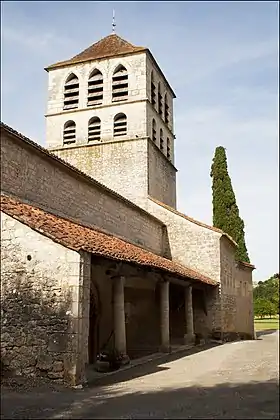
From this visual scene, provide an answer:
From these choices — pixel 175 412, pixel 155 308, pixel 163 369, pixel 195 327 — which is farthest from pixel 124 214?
pixel 175 412

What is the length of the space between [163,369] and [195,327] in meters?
9.14

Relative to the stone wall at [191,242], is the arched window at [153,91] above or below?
above

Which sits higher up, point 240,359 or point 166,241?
point 166,241

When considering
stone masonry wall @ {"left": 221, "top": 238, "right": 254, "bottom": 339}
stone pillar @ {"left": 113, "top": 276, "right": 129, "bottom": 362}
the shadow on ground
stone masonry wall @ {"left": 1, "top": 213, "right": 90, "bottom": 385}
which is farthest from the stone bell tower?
the shadow on ground

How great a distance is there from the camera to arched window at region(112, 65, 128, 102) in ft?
74.9

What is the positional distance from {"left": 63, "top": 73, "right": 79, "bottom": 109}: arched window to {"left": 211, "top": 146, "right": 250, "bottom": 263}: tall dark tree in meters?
8.53

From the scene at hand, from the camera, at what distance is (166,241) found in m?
21.0

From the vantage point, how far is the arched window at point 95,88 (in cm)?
2303

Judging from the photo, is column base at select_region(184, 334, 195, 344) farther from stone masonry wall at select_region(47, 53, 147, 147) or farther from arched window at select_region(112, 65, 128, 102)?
arched window at select_region(112, 65, 128, 102)

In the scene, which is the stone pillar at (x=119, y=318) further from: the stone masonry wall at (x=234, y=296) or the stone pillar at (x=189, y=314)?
the stone masonry wall at (x=234, y=296)

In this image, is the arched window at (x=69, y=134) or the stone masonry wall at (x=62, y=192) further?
the arched window at (x=69, y=134)

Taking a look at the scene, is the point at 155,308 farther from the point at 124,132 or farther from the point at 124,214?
the point at 124,132

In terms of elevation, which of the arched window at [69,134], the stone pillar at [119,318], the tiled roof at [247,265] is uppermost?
the arched window at [69,134]

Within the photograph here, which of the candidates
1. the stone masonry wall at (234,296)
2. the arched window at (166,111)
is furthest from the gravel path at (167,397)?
the arched window at (166,111)
